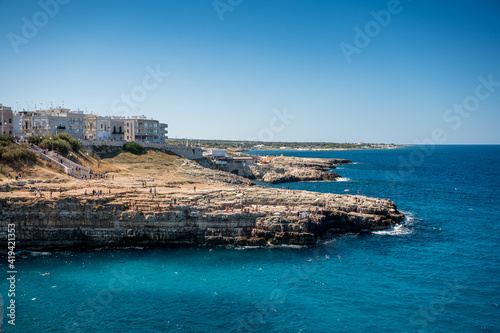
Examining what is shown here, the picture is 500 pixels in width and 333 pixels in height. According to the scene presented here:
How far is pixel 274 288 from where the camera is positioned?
2814 centimetres

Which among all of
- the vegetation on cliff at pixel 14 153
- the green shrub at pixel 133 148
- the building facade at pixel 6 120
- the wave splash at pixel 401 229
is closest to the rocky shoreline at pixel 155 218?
the wave splash at pixel 401 229

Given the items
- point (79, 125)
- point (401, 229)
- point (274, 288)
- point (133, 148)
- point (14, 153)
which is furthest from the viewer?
point (79, 125)

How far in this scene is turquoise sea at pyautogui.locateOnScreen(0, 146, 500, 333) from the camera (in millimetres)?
23344

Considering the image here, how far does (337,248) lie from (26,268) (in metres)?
29.2

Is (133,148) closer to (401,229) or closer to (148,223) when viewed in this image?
(148,223)

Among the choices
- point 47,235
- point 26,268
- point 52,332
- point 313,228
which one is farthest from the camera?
point 313,228

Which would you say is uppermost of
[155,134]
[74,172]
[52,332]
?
[155,134]

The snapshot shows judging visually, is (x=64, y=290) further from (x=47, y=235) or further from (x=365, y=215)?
(x=365, y=215)

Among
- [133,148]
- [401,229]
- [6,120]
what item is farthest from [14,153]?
[401,229]

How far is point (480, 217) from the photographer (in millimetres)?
52281

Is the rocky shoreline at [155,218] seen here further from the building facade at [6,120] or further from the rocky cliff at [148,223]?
the building facade at [6,120]

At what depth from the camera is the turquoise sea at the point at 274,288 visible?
76.6 ft

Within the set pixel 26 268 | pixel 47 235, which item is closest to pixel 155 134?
pixel 47 235

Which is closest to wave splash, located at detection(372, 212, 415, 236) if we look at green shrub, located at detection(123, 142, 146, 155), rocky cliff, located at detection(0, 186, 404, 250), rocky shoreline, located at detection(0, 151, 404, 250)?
rocky shoreline, located at detection(0, 151, 404, 250)
